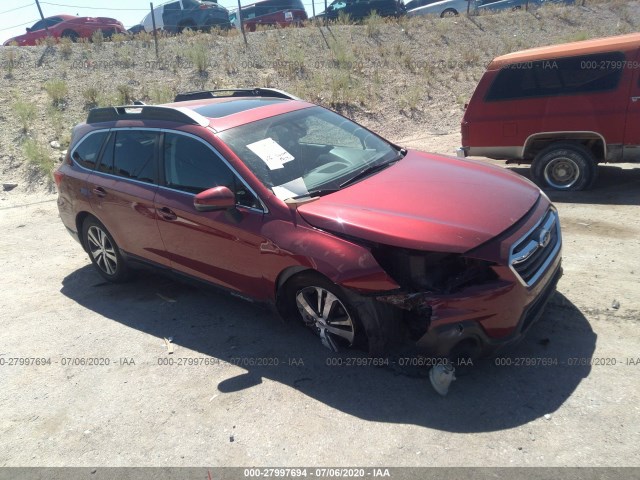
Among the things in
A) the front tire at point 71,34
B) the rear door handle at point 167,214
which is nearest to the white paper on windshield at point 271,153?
the rear door handle at point 167,214

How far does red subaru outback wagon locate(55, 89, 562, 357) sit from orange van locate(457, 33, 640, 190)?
129 inches

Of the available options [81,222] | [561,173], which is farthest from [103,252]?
[561,173]

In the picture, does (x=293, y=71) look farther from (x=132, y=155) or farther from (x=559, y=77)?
(x=132, y=155)

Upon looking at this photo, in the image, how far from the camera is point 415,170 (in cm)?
432

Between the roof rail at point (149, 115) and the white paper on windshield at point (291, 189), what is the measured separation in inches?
36.8

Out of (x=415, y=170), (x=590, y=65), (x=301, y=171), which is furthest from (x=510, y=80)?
(x=301, y=171)

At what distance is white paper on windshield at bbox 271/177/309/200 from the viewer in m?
3.88

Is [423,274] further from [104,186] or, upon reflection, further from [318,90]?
[318,90]

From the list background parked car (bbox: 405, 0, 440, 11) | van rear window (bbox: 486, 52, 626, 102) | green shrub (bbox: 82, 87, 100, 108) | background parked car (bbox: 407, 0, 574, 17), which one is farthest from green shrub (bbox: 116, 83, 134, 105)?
background parked car (bbox: 405, 0, 440, 11)

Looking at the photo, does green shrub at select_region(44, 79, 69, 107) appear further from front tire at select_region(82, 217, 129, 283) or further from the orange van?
the orange van

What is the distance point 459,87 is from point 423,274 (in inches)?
520

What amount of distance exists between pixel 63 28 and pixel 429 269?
20497 mm

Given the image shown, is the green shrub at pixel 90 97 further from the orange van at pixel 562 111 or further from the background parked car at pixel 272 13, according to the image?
the orange van at pixel 562 111

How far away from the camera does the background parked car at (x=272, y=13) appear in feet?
70.1
